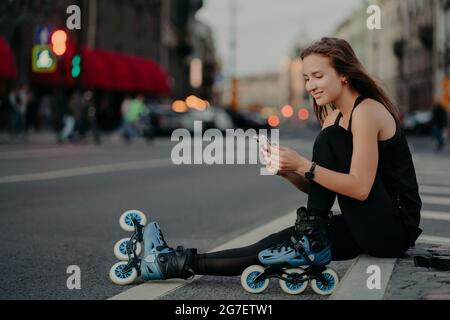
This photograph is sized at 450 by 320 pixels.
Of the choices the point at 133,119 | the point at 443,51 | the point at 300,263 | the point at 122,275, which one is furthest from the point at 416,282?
the point at 443,51

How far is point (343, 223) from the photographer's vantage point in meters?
4.49

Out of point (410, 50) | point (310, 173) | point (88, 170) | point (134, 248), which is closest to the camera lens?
point (310, 173)

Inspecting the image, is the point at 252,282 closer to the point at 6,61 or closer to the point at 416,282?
the point at 416,282

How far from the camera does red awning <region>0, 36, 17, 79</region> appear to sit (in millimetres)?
29109

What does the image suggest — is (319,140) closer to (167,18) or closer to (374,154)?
(374,154)

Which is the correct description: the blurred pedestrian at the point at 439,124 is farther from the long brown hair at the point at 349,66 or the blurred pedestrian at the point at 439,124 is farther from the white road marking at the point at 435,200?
the long brown hair at the point at 349,66

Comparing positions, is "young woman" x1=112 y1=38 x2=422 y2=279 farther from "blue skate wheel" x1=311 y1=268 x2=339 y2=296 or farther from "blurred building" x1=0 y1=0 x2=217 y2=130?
"blurred building" x1=0 y1=0 x2=217 y2=130

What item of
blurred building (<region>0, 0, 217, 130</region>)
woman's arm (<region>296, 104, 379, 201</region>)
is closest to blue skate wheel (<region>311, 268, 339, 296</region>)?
woman's arm (<region>296, 104, 379, 201</region>)

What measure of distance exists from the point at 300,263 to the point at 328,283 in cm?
21

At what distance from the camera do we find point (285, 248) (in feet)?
14.2

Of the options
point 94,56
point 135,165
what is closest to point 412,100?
point 94,56

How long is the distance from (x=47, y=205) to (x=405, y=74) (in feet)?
211

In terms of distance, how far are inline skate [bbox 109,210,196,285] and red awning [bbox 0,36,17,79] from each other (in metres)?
25.8

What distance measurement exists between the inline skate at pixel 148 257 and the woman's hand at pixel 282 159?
0.80 metres
